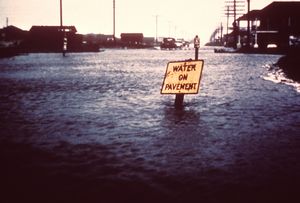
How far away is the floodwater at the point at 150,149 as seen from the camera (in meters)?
4.75

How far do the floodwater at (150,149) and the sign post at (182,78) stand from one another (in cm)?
39

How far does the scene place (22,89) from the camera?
15000mm

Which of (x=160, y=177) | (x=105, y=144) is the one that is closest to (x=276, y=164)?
(x=160, y=177)

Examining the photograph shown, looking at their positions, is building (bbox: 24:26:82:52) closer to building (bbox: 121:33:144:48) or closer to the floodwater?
building (bbox: 121:33:144:48)

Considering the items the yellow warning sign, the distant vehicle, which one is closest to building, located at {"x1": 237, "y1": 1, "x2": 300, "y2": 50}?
the distant vehicle

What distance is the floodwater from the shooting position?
4750 millimetres

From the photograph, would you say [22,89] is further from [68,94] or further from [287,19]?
[287,19]

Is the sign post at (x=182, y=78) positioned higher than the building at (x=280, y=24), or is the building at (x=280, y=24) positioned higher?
the building at (x=280, y=24)

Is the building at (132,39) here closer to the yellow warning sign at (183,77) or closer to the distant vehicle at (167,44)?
the distant vehicle at (167,44)

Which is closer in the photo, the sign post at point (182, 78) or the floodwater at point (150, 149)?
the floodwater at point (150, 149)

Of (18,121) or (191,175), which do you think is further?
(18,121)

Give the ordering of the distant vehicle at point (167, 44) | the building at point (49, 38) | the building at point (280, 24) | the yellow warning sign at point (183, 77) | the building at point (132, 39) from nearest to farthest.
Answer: the yellow warning sign at point (183, 77) → the building at point (280, 24) → the building at point (49, 38) → the distant vehicle at point (167, 44) → the building at point (132, 39)

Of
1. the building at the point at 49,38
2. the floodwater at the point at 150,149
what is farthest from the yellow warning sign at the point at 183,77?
the building at the point at 49,38

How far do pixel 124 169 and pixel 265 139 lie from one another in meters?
2.77
